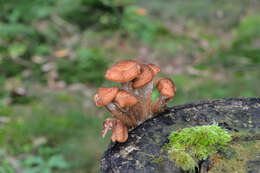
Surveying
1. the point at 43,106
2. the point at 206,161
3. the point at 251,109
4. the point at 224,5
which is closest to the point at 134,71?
the point at 206,161

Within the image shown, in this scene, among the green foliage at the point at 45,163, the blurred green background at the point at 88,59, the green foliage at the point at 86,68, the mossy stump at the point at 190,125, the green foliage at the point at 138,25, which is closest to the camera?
the mossy stump at the point at 190,125

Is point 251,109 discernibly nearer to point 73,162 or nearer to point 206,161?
point 206,161

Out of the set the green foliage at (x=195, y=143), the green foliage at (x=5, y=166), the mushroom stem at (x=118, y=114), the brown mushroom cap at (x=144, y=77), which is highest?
the brown mushroom cap at (x=144, y=77)

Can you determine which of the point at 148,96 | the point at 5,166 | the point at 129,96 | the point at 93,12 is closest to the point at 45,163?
the point at 5,166

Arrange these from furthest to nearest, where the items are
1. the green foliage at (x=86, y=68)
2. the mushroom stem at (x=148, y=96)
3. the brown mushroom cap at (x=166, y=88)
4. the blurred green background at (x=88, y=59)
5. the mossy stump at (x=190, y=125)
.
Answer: the green foliage at (x=86, y=68), the blurred green background at (x=88, y=59), the mushroom stem at (x=148, y=96), the brown mushroom cap at (x=166, y=88), the mossy stump at (x=190, y=125)

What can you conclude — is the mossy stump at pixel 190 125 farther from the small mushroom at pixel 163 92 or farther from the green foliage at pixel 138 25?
the green foliage at pixel 138 25

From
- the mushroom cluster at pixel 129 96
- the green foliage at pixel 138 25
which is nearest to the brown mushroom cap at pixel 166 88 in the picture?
the mushroom cluster at pixel 129 96

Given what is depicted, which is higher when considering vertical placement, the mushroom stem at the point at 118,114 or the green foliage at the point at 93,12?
the green foliage at the point at 93,12

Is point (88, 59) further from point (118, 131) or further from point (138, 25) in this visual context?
point (118, 131)
